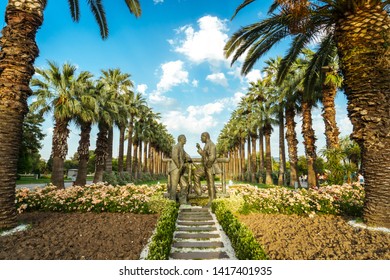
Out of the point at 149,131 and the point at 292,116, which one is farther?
the point at 149,131

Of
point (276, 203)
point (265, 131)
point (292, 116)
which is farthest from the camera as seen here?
point (265, 131)

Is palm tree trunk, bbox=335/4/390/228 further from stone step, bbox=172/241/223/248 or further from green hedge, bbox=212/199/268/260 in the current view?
stone step, bbox=172/241/223/248

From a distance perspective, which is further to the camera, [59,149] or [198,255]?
[59,149]

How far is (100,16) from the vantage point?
9.66m

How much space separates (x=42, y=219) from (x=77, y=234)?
1951 millimetres

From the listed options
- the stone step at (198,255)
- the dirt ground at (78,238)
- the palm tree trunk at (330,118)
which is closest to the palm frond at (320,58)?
the palm tree trunk at (330,118)

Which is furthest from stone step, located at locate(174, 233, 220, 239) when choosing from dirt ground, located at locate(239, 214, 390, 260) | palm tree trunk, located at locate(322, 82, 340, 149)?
palm tree trunk, located at locate(322, 82, 340, 149)

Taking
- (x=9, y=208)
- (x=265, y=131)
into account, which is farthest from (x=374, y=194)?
(x=265, y=131)

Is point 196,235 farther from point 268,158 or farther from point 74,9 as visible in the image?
point 268,158

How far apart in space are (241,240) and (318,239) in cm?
191

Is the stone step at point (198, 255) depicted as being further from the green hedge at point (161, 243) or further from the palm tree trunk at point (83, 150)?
the palm tree trunk at point (83, 150)

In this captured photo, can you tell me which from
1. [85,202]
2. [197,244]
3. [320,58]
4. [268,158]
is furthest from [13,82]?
[268,158]

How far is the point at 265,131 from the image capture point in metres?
29.3
